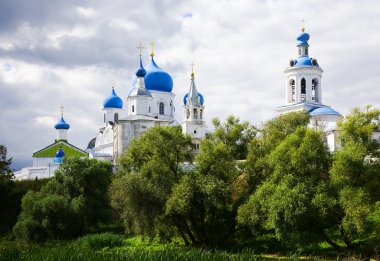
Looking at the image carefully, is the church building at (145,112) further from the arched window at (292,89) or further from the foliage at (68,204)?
the foliage at (68,204)

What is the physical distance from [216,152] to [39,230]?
11.3 metres

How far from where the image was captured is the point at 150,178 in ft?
97.7

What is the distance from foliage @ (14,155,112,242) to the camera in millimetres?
33750

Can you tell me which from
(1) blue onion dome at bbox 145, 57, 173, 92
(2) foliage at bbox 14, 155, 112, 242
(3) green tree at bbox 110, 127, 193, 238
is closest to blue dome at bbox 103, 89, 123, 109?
(1) blue onion dome at bbox 145, 57, 173, 92

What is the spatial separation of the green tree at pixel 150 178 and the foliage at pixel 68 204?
4423 mm

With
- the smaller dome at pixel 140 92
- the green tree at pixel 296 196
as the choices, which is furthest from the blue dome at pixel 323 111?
the green tree at pixel 296 196

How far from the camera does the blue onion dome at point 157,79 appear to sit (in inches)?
2586

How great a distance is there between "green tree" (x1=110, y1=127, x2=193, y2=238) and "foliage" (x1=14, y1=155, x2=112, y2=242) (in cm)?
442

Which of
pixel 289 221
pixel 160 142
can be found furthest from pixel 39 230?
pixel 289 221

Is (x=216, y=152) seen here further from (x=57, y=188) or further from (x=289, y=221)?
(x=57, y=188)

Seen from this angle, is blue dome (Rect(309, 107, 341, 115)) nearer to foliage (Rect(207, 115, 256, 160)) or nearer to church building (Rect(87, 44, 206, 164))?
church building (Rect(87, 44, 206, 164))

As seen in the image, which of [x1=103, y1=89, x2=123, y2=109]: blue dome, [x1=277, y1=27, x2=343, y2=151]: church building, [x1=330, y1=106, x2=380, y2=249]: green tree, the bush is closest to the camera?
[x1=330, y1=106, x2=380, y2=249]: green tree

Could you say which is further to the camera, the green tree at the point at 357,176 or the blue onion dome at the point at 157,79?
the blue onion dome at the point at 157,79

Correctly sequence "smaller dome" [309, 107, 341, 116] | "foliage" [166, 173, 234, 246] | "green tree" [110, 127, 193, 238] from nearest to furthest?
1. "foliage" [166, 173, 234, 246]
2. "green tree" [110, 127, 193, 238]
3. "smaller dome" [309, 107, 341, 116]
